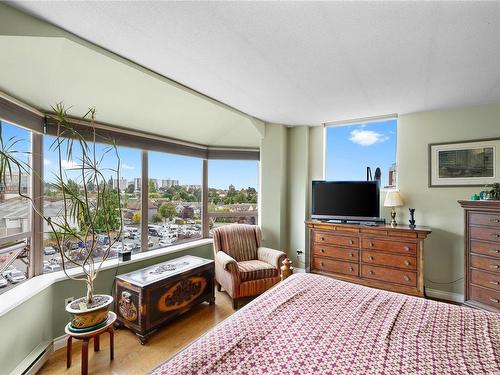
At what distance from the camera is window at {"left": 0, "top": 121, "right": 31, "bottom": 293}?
1995mm

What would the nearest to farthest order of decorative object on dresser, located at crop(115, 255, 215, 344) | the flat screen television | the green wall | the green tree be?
the green wall → decorative object on dresser, located at crop(115, 255, 215, 344) → the flat screen television → the green tree

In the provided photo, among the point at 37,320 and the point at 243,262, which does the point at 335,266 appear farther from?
the point at 37,320

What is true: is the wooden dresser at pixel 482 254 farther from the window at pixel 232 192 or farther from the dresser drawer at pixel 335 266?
the window at pixel 232 192

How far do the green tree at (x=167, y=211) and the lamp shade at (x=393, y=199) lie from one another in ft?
9.76

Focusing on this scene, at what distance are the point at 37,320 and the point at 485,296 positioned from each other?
13.7 feet

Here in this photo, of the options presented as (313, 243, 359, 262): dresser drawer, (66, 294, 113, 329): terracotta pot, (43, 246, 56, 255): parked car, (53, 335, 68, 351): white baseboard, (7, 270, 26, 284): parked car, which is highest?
(43, 246, 56, 255): parked car

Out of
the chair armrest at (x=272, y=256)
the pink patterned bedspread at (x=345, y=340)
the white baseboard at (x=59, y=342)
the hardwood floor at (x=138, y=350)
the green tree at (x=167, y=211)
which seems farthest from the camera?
the green tree at (x=167, y=211)

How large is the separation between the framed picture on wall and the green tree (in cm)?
357

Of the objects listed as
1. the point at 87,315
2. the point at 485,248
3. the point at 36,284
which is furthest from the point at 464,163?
the point at 36,284

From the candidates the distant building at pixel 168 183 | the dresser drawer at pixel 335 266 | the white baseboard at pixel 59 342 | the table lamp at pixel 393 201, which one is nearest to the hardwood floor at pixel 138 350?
the white baseboard at pixel 59 342

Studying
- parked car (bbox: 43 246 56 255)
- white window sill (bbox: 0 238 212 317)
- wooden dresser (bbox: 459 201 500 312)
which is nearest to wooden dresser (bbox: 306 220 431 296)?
wooden dresser (bbox: 459 201 500 312)

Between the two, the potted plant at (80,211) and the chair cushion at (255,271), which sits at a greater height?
the potted plant at (80,211)

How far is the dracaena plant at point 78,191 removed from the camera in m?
1.80

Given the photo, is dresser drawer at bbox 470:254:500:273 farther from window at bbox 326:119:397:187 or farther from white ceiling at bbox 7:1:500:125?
white ceiling at bbox 7:1:500:125
